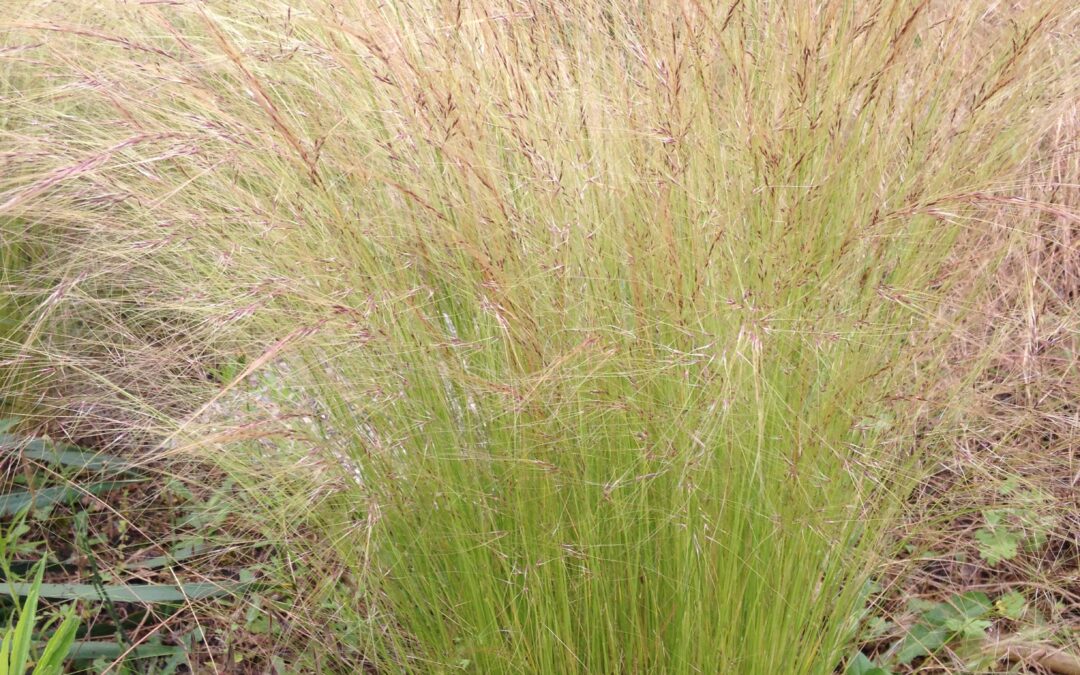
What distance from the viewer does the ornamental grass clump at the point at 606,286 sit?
4.48 ft

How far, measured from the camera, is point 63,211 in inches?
64.9

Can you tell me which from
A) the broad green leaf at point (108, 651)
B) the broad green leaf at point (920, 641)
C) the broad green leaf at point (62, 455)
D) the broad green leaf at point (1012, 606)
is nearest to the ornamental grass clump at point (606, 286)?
the broad green leaf at point (920, 641)

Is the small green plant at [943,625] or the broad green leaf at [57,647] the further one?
the small green plant at [943,625]

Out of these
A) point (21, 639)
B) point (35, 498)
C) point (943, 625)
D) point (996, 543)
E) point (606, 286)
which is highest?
point (606, 286)

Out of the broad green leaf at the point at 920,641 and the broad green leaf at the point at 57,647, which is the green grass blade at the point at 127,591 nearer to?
the broad green leaf at the point at 57,647

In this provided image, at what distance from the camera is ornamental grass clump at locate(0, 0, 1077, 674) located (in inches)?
53.7

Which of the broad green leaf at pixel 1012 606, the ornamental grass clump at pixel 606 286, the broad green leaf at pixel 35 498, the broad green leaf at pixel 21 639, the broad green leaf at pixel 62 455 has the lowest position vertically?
the broad green leaf at pixel 1012 606

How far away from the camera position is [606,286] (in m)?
1.43

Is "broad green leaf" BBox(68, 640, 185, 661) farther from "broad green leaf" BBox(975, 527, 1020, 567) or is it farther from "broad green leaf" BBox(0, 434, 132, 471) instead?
"broad green leaf" BBox(975, 527, 1020, 567)

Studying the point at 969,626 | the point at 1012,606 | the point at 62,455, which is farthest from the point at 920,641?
the point at 62,455

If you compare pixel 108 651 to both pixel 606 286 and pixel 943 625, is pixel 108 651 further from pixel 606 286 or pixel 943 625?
pixel 943 625

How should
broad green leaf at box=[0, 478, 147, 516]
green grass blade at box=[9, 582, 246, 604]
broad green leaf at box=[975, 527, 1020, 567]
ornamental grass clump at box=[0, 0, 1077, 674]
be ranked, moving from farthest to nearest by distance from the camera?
broad green leaf at box=[0, 478, 147, 516] → green grass blade at box=[9, 582, 246, 604] → broad green leaf at box=[975, 527, 1020, 567] → ornamental grass clump at box=[0, 0, 1077, 674]

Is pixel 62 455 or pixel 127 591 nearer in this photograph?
pixel 127 591

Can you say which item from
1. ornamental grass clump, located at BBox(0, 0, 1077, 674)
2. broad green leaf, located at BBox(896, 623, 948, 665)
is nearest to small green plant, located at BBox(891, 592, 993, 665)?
broad green leaf, located at BBox(896, 623, 948, 665)
